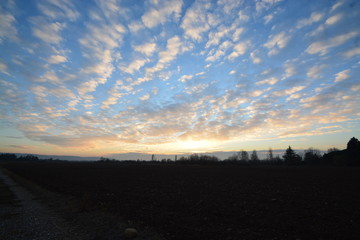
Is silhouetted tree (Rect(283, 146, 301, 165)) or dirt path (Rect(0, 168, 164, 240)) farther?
silhouetted tree (Rect(283, 146, 301, 165))

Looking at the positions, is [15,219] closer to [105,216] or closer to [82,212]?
[82,212]

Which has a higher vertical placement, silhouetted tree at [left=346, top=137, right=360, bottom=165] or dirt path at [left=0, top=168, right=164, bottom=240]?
silhouetted tree at [left=346, top=137, right=360, bottom=165]

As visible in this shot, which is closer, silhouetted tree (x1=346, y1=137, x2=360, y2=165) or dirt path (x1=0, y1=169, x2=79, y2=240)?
dirt path (x1=0, y1=169, x2=79, y2=240)

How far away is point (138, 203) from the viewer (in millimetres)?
15719

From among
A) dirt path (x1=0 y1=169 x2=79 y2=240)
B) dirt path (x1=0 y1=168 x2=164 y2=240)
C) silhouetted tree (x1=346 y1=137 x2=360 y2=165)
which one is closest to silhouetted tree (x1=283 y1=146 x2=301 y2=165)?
silhouetted tree (x1=346 y1=137 x2=360 y2=165)

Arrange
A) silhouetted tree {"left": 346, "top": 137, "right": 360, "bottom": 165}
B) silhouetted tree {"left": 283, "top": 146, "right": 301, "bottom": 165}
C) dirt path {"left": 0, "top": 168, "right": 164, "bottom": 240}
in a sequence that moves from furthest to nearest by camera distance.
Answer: silhouetted tree {"left": 283, "top": 146, "right": 301, "bottom": 165}
silhouetted tree {"left": 346, "top": 137, "right": 360, "bottom": 165}
dirt path {"left": 0, "top": 168, "right": 164, "bottom": 240}

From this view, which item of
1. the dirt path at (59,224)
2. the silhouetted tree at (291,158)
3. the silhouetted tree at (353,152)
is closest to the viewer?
the dirt path at (59,224)

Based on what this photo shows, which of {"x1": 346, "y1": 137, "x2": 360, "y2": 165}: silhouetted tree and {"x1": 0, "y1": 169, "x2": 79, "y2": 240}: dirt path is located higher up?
{"x1": 346, "y1": 137, "x2": 360, "y2": 165}: silhouetted tree

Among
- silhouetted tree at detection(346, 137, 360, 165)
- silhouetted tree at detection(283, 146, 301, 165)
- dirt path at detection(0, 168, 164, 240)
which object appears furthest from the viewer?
silhouetted tree at detection(283, 146, 301, 165)

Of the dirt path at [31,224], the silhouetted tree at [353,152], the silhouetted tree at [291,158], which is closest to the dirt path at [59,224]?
the dirt path at [31,224]

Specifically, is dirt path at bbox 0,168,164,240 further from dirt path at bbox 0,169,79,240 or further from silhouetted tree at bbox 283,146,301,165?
silhouetted tree at bbox 283,146,301,165

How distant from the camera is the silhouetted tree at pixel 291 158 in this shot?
115 m

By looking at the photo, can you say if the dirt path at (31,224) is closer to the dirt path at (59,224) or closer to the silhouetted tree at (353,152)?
the dirt path at (59,224)

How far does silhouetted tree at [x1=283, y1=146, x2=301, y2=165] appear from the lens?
11531 centimetres
